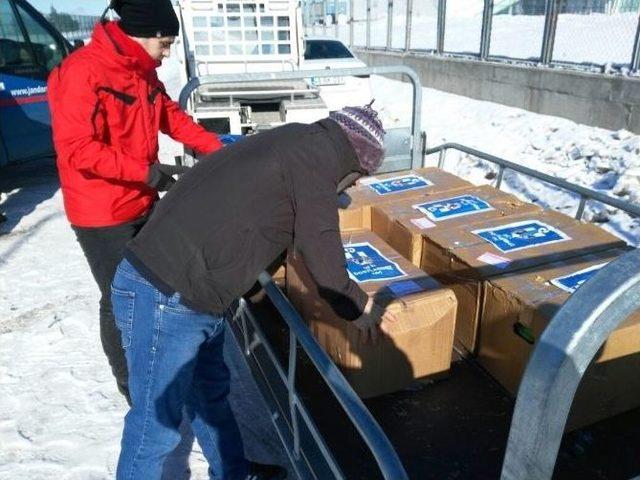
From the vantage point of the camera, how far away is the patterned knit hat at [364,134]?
5.04 feet

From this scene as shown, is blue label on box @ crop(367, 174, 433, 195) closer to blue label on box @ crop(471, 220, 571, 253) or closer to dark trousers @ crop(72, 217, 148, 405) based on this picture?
blue label on box @ crop(471, 220, 571, 253)

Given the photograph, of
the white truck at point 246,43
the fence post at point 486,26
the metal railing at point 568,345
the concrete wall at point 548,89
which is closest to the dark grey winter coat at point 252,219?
the metal railing at point 568,345

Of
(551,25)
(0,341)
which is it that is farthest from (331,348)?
(551,25)

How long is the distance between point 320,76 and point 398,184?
0.91 meters

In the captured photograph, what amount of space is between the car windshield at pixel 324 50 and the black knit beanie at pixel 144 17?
735 centimetres

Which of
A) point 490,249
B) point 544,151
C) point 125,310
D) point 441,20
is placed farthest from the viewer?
point 441,20

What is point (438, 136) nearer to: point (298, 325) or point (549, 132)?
point (549, 132)

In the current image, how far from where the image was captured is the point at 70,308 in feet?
12.7

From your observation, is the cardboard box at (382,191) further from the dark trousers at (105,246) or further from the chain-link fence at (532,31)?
the chain-link fence at (532,31)

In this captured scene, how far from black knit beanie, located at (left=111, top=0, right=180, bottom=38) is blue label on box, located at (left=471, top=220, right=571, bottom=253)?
153 centimetres

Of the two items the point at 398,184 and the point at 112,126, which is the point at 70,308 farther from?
the point at 398,184

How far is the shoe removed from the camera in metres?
2.20

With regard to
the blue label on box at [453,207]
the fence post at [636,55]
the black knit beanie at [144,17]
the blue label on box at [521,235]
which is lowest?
the blue label on box at [521,235]

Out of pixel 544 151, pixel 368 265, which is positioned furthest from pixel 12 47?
pixel 544 151
